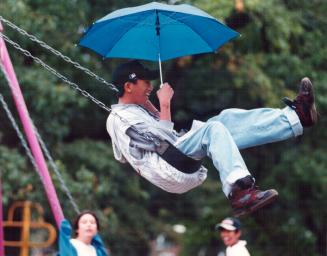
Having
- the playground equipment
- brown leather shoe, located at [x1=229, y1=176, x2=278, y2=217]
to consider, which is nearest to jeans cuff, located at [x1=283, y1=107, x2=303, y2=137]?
brown leather shoe, located at [x1=229, y1=176, x2=278, y2=217]

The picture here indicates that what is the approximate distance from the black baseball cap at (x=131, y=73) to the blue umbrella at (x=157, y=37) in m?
0.24

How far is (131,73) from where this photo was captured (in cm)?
655

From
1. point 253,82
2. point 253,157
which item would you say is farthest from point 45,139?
point 253,157

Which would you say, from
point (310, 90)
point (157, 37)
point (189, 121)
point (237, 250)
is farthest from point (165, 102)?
point (189, 121)

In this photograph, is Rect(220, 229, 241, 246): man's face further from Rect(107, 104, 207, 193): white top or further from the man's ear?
the man's ear

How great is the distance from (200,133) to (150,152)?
0.34 meters

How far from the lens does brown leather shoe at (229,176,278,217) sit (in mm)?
5918

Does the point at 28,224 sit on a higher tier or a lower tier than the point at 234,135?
higher

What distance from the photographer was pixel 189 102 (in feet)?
50.2

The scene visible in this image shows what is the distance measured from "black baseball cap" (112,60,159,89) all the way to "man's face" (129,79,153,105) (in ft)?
0.10

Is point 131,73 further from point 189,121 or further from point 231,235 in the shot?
point 189,121

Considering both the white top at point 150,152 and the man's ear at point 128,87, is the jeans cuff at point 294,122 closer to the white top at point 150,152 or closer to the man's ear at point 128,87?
the white top at point 150,152

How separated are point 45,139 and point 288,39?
328cm

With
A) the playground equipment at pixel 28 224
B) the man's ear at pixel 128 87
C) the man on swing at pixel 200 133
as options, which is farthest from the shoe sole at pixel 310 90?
the playground equipment at pixel 28 224
